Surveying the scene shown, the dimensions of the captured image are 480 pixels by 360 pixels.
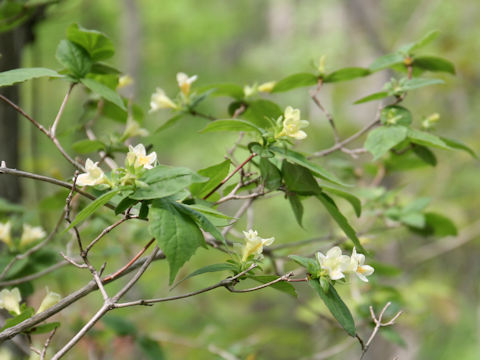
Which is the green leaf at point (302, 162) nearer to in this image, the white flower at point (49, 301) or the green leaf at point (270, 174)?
the green leaf at point (270, 174)

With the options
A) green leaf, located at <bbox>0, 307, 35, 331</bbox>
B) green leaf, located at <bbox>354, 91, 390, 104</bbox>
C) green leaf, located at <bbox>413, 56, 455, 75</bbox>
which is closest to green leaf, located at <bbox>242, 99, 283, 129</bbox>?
green leaf, located at <bbox>354, 91, 390, 104</bbox>

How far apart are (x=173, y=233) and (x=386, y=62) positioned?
72 cm

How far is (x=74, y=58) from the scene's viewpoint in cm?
91

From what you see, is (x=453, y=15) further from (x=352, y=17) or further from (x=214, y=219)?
(x=214, y=219)

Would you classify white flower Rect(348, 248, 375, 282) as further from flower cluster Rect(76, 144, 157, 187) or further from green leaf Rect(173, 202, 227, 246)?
flower cluster Rect(76, 144, 157, 187)

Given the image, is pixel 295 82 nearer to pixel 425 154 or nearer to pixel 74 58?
pixel 425 154

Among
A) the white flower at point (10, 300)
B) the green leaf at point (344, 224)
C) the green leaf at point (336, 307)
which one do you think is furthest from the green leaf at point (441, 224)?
the white flower at point (10, 300)

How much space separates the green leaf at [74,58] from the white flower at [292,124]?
0.42 m

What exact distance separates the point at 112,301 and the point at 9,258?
57 cm

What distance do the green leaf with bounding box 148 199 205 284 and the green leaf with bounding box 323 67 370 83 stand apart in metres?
0.62

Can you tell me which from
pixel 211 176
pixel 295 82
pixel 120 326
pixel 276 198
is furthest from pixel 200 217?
pixel 276 198

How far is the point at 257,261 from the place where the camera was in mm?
745

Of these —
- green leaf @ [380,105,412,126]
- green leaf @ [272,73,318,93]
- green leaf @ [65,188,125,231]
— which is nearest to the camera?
green leaf @ [65,188,125,231]

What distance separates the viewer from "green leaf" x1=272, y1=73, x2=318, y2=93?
1.10m
